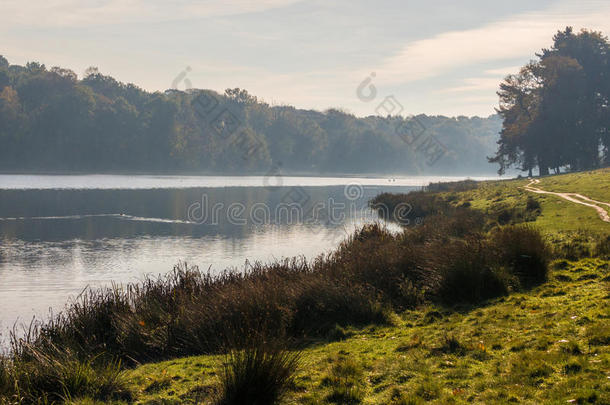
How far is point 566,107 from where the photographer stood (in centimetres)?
6844

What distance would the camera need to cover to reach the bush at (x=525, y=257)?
16.1m

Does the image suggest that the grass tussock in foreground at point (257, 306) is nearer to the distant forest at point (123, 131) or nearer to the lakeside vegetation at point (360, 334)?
the lakeside vegetation at point (360, 334)

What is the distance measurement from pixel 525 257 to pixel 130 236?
28.0 metres

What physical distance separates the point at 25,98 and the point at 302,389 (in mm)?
147697

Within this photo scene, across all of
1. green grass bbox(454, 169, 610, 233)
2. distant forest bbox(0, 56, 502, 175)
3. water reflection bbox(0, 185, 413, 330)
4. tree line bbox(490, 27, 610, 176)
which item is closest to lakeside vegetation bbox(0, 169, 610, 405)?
green grass bbox(454, 169, 610, 233)

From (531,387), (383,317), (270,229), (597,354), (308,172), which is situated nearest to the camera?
(531,387)

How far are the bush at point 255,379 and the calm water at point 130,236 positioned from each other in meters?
10.9

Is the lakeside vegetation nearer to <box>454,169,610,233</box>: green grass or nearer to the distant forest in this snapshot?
<box>454,169,610,233</box>: green grass

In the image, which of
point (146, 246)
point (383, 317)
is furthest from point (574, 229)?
point (146, 246)

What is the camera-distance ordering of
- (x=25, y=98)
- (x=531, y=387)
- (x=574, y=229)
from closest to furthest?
(x=531, y=387)
(x=574, y=229)
(x=25, y=98)

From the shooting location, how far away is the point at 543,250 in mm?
16516

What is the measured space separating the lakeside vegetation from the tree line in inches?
2051

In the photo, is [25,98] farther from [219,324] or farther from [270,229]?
[219,324]

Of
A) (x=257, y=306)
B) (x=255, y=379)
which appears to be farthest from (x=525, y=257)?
(x=255, y=379)
